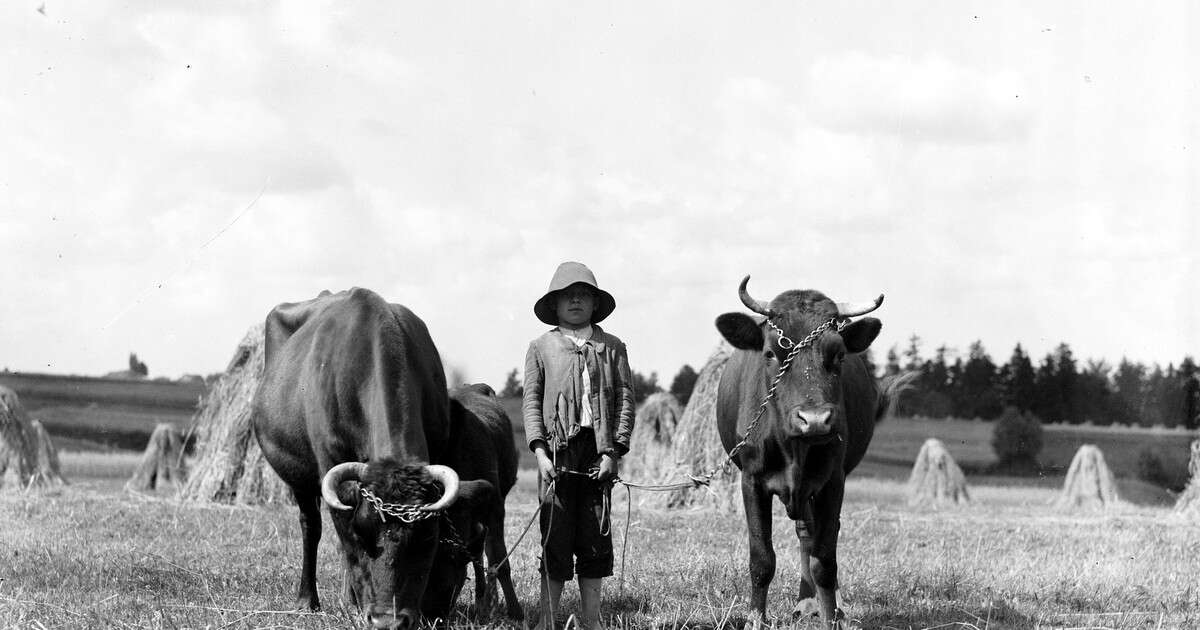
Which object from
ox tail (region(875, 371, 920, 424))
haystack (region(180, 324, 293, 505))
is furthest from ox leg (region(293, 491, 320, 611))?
haystack (region(180, 324, 293, 505))

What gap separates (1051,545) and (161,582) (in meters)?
8.44

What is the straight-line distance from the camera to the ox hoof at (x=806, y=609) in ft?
23.9

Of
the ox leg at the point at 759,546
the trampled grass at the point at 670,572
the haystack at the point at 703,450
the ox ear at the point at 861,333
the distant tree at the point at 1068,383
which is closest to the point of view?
the ox ear at the point at 861,333

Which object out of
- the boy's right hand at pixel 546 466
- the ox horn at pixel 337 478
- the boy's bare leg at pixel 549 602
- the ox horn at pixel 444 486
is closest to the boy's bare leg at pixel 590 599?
the boy's bare leg at pixel 549 602

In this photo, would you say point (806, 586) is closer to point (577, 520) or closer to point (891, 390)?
point (577, 520)

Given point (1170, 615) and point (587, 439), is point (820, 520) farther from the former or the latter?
point (1170, 615)

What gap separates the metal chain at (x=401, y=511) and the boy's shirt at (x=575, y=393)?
880 mm

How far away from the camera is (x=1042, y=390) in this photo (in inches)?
984

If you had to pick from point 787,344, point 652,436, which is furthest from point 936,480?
point 787,344

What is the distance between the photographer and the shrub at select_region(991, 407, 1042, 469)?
2387 centimetres

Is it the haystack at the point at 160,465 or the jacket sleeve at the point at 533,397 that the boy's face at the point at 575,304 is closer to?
the jacket sleeve at the point at 533,397

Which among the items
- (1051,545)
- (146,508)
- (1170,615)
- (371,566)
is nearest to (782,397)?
(371,566)

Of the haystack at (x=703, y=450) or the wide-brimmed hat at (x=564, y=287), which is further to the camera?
the haystack at (x=703, y=450)

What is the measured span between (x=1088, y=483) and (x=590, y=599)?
16365 mm
